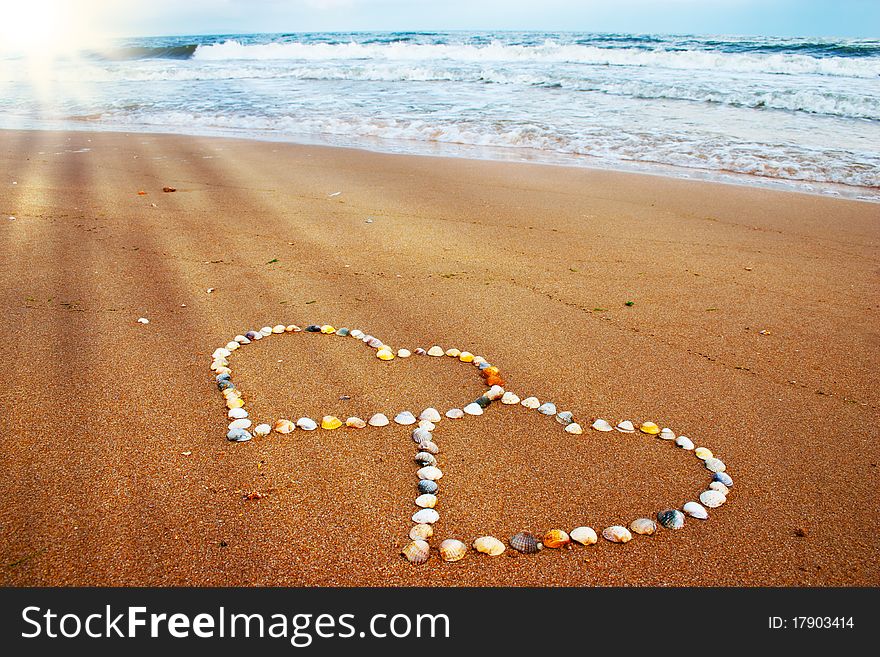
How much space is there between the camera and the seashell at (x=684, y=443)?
9.09ft

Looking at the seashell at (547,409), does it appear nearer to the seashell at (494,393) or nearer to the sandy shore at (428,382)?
the sandy shore at (428,382)

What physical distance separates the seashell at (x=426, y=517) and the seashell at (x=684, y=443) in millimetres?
1251

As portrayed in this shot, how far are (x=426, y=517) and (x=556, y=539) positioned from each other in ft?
1.66

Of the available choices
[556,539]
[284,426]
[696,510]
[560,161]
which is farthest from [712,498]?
[560,161]

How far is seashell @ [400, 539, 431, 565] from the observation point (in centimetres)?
213

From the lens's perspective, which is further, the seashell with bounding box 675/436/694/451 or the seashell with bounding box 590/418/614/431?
the seashell with bounding box 590/418/614/431

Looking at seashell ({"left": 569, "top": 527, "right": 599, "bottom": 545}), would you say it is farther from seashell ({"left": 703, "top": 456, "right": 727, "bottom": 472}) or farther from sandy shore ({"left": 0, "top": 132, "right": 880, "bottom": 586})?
seashell ({"left": 703, "top": 456, "right": 727, "bottom": 472})

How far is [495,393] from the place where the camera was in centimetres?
313

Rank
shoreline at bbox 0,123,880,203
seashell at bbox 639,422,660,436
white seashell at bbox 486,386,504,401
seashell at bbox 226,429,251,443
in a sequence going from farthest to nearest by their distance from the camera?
shoreline at bbox 0,123,880,203 → white seashell at bbox 486,386,504,401 → seashell at bbox 639,422,660,436 → seashell at bbox 226,429,251,443

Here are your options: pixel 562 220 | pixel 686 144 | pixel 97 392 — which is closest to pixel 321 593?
pixel 97 392

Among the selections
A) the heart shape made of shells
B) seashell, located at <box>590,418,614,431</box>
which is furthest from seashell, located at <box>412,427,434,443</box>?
seashell, located at <box>590,418,614,431</box>

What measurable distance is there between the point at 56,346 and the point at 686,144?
9.51 m

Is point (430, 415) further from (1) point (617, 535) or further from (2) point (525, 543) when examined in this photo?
(1) point (617, 535)

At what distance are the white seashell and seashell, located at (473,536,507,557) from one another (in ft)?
3.31
